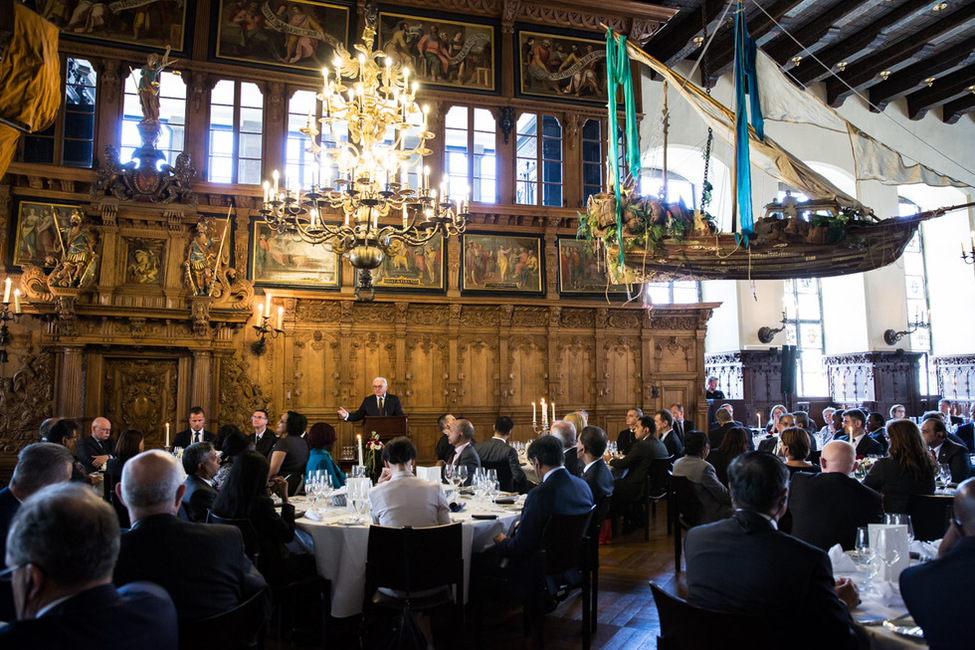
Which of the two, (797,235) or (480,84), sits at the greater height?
(480,84)

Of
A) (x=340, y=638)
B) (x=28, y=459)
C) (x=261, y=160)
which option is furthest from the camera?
(x=261, y=160)

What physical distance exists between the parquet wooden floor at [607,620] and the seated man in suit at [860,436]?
7.95 ft

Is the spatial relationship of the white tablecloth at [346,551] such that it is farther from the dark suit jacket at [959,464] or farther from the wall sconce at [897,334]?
the wall sconce at [897,334]

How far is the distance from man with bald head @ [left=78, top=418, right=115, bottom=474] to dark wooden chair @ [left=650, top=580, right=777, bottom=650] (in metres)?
6.43

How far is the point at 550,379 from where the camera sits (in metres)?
12.0

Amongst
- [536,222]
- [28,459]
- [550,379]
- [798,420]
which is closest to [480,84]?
[536,222]

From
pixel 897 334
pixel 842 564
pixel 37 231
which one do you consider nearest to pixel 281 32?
pixel 37 231

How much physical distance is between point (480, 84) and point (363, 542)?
9.61 meters

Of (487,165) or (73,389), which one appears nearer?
(73,389)

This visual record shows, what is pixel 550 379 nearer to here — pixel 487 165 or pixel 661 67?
pixel 487 165

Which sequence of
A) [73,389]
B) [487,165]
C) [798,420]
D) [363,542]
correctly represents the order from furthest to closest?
[487,165] → [73,389] → [798,420] → [363,542]

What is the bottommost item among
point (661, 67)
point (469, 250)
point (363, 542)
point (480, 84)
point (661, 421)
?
point (363, 542)

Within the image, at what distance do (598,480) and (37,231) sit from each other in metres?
9.03

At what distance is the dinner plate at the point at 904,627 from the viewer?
2367 millimetres
